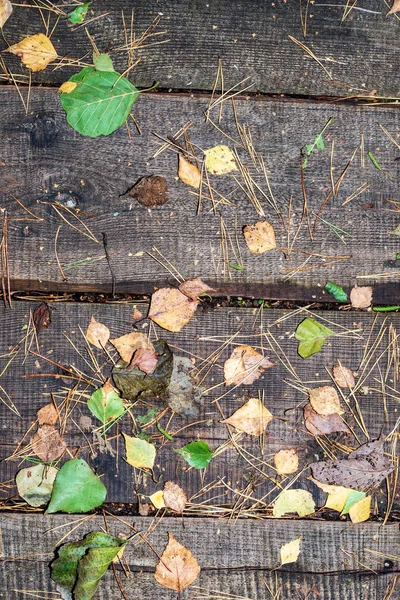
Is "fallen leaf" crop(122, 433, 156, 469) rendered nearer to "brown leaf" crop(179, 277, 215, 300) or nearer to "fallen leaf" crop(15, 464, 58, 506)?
"fallen leaf" crop(15, 464, 58, 506)

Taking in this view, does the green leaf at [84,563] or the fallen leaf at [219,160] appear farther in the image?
the fallen leaf at [219,160]

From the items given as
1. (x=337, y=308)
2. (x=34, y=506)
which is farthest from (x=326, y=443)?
(x=34, y=506)

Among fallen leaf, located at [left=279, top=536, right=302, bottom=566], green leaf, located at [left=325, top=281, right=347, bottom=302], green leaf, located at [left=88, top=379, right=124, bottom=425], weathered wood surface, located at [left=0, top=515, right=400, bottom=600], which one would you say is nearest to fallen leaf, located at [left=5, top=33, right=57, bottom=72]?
green leaf, located at [left=88, top=379, right=124, bottom=425]

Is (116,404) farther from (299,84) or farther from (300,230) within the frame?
(299,84)

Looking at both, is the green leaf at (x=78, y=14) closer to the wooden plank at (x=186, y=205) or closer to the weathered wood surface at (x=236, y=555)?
the wooden plank at (x=186, y=205)

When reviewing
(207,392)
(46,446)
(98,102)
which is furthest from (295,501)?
(98,102)

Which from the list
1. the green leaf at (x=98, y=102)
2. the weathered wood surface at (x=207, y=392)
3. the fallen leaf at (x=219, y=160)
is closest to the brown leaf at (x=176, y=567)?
the weathered wood surface at (x=207, y=392)

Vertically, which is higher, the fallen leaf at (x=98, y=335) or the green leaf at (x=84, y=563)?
the fallen leaf at (x=98, y=335)
